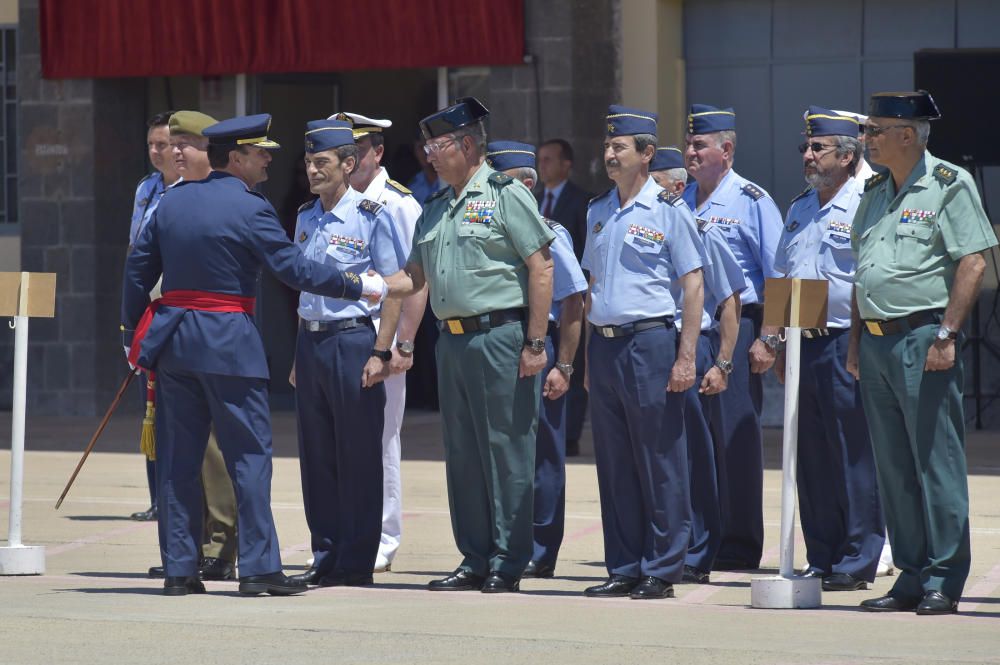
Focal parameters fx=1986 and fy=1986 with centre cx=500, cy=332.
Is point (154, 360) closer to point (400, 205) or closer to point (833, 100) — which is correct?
point (400, 205)

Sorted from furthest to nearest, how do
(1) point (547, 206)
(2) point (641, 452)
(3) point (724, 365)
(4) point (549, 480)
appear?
1. (1) point (547, 206)
2. (4) point (549, 480)
3. (3) point (724, 365)
4. (2) point (641, 452)

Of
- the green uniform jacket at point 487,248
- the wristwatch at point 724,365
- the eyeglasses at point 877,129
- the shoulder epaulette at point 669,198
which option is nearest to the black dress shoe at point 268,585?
the green uniform jacket at point 487,248

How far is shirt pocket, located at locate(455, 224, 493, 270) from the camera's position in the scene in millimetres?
7770

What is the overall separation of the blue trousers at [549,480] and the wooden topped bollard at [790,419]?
4.18ft

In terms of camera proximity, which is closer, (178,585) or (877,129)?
(877,129)

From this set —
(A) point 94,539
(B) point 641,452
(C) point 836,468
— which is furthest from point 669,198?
(A) point 94,539

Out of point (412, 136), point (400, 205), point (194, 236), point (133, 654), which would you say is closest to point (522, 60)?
point (412, 136)

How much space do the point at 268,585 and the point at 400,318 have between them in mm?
1346

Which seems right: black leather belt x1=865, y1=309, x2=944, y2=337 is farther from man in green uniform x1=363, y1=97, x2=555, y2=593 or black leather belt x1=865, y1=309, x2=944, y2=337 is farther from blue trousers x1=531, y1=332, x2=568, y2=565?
blue trousers x1=531, y1=332, x2=568, y2=565

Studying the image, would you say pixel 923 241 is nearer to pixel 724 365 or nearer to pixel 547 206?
pixel 724 365

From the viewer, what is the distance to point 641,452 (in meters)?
7.76

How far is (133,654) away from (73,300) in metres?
10.5

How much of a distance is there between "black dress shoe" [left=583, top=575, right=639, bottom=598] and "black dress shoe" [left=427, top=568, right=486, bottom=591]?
452 millimetres

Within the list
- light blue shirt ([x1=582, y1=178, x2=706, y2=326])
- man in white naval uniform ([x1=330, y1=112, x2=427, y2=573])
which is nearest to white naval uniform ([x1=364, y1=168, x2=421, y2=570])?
man in white naval uniform ([x1=330, y1=112, x2=427, y2=573])
